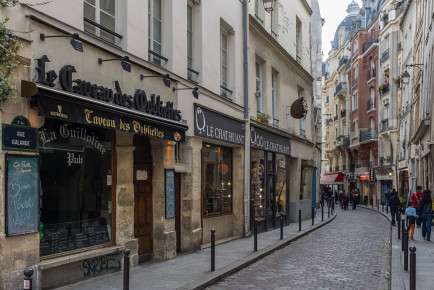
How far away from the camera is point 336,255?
1223 cm

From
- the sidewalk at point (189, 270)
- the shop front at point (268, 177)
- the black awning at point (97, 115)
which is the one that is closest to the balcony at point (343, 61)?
the shop front at point (268, 177)

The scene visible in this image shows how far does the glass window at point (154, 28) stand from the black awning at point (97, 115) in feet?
5.44

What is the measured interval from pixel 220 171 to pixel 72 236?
23.3 ft

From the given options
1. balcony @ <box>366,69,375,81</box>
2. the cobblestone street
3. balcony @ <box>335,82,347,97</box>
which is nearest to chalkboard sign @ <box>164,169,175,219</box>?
the cobblestone street

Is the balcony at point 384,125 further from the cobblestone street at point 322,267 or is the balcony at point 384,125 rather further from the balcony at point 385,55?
the cobblestone street at point 322,267

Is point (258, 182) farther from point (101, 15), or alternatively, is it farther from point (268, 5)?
point (101, 15)

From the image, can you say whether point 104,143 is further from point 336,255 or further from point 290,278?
point 336,255

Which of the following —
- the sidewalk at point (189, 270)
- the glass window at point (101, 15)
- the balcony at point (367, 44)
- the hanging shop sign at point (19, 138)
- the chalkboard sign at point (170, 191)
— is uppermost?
the balcony at point (367, 44)

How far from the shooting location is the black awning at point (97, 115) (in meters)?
6.84

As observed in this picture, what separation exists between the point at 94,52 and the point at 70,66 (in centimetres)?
87

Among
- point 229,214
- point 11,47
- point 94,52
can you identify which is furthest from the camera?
point 229,214

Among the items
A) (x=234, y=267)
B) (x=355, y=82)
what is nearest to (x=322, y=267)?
(x=234, y=267)

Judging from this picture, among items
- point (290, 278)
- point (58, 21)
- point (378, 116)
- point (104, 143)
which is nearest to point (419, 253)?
point (290, 278)

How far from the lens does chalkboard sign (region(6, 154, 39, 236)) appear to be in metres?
6.52
